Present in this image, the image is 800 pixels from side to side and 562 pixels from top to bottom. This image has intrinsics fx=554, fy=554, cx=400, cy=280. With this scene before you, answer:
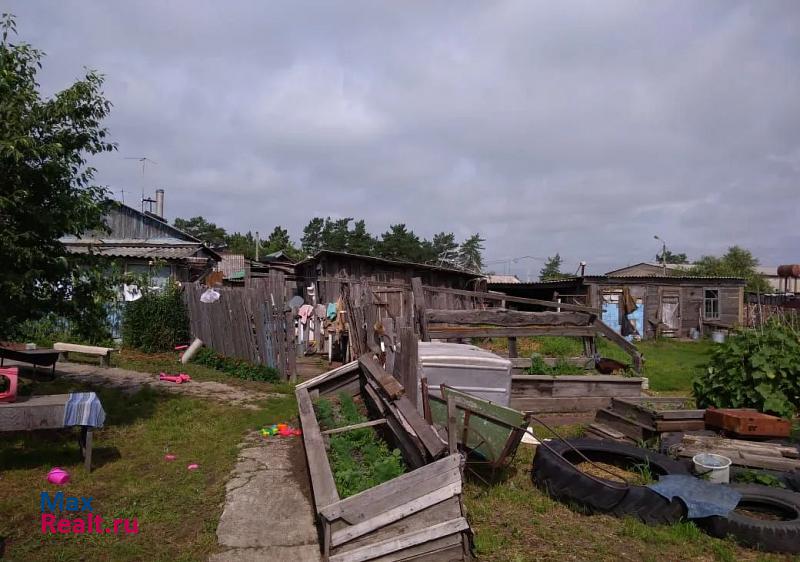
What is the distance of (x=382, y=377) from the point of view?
20.8ft

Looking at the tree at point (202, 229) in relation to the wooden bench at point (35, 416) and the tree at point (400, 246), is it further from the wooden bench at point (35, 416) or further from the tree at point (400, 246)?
the wooden bench at point (35, 416)

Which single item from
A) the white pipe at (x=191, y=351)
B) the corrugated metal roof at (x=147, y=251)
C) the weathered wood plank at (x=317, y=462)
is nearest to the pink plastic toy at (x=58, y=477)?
the weathered wood plank at (x=317, y=462)

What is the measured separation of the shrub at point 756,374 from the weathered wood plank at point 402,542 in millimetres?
4885

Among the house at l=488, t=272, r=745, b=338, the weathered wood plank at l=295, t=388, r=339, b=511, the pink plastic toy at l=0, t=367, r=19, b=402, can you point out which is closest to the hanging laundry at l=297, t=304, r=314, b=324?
the weathered wood plank at l=295, t=388, r=339, b=511

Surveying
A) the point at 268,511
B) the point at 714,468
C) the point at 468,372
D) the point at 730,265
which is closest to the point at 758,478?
the point at 714,468

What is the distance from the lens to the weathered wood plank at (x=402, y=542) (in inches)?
138

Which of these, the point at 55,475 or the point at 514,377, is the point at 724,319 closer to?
the point at 514,377

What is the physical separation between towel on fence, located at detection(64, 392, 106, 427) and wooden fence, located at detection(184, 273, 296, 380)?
5436mm

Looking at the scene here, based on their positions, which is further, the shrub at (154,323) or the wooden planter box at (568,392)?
the shrub at (154,323)

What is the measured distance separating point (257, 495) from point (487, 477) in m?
2.23

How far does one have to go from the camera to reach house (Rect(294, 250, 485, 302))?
1766 centimetres

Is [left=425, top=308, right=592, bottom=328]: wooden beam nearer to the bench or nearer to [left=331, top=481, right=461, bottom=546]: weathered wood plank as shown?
[left=331, top=481, right=461, bottom=546]: weathered wood plank

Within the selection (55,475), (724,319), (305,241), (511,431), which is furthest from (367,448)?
(305,241)

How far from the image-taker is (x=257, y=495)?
5.07 m
